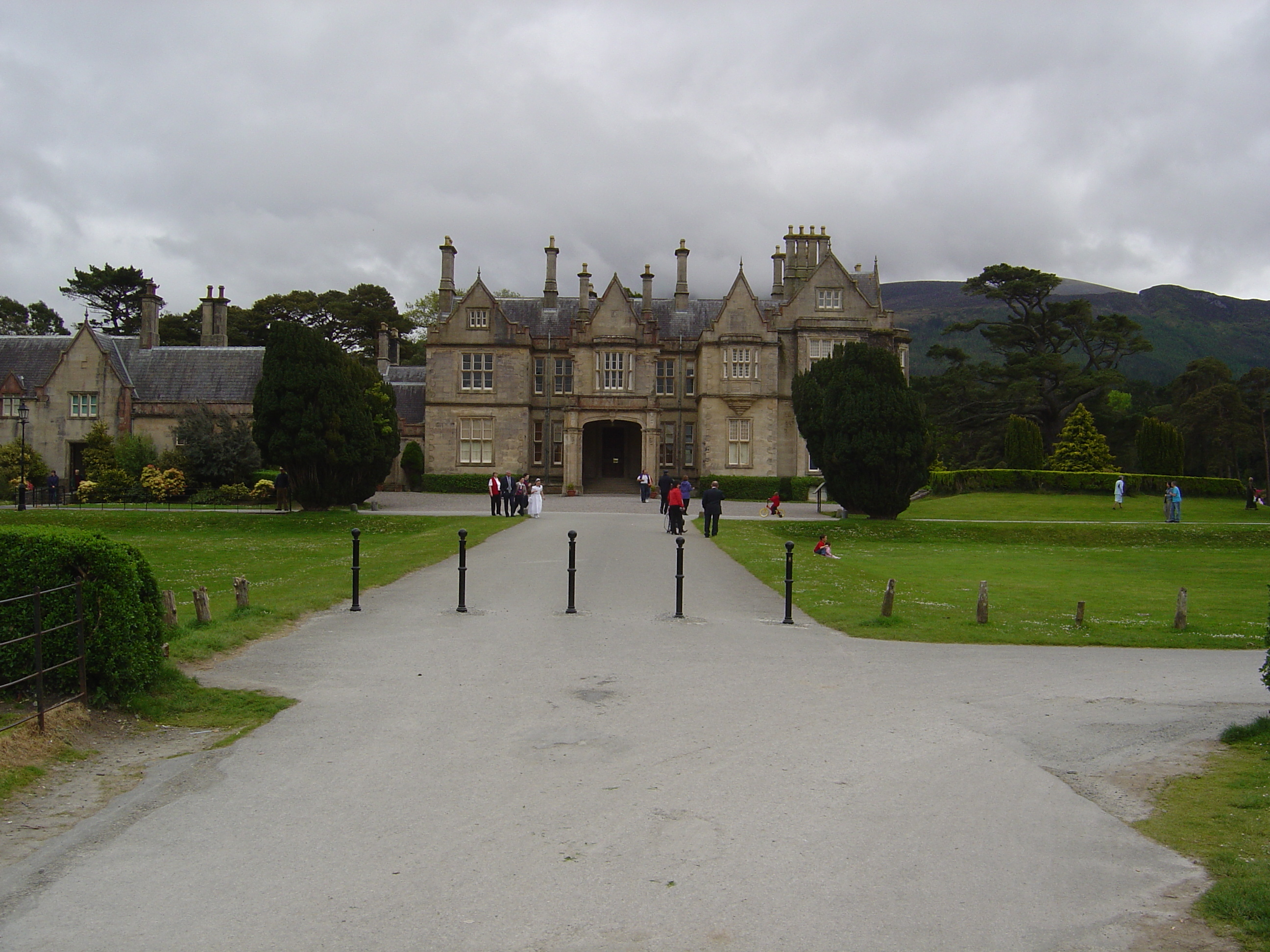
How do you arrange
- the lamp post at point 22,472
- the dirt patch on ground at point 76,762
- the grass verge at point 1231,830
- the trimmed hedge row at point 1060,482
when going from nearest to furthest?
the grass verge at point 1231,830 → the dirt patch on ground at point 76,762 → the lamp post at point 22,472 → the trimmed hedge row at point 1060,482

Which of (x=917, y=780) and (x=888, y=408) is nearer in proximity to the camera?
(x=917, y=780)

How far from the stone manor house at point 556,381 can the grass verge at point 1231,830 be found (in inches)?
1788

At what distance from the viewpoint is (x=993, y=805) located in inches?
268

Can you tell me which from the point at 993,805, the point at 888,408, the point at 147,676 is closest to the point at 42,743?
the point at 147,676

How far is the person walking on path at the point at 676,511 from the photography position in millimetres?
28891

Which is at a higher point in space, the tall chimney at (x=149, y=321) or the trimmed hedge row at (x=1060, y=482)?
the tall chimney at (x=149, y=321)

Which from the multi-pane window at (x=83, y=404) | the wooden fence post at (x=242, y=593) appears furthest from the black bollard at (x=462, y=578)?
the multi-pane window at (x=83, y=404)

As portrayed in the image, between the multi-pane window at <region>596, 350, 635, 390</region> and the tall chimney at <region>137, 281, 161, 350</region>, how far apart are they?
1016 inches

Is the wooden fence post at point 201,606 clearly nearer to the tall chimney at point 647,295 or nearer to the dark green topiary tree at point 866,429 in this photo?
the dark green topiary tree at point 866,429

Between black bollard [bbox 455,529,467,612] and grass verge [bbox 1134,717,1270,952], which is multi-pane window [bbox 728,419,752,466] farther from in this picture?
grass verge [bbox 1134,717,1270,952]

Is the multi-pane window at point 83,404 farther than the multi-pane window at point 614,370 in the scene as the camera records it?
No

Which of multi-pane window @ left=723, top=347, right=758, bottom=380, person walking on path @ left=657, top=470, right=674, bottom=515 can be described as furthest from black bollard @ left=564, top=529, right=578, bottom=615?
multi-pane window @ left=723, top=347, right=758, bottom=380

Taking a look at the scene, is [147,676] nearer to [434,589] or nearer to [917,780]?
[917,780]

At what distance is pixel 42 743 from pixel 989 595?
17012 millimetres
